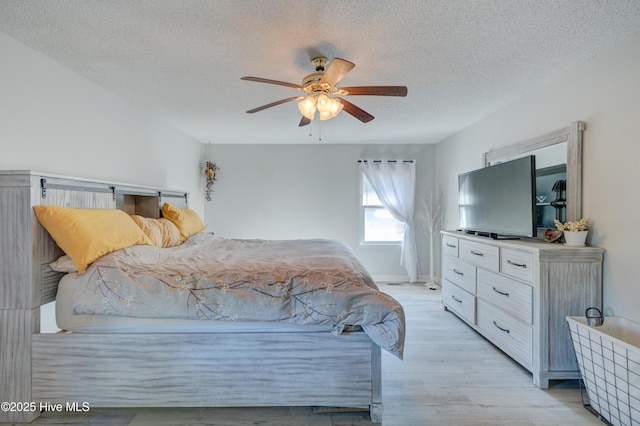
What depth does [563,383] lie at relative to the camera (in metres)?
2.13

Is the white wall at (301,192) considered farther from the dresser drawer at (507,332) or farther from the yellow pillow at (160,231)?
the dresser drawer at (507,332)

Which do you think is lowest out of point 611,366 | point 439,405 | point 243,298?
point 439,405

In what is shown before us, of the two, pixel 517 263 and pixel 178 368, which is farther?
pixel 517 263

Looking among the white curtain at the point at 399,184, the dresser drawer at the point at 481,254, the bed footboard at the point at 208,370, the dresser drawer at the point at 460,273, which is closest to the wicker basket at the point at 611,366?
the dresser drawer at the point at 481,254

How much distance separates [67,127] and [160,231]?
1091mm

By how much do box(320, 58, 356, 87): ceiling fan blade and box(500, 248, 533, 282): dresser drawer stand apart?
1.81 meters

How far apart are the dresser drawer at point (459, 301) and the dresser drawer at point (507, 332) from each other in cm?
10

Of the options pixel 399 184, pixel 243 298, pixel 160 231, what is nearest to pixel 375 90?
pixel 243 298

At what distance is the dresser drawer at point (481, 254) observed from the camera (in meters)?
2.56

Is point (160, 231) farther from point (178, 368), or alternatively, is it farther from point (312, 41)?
point (312, 41)

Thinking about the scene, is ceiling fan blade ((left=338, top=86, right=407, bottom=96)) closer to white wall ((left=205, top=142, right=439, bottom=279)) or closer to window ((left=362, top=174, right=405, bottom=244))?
white wall ((left=205, top=142, right=439, bottom=279))

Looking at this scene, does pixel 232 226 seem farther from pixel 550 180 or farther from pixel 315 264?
pixel 550 180

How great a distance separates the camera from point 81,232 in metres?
1.80

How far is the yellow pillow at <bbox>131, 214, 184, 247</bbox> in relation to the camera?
269 centimetres
